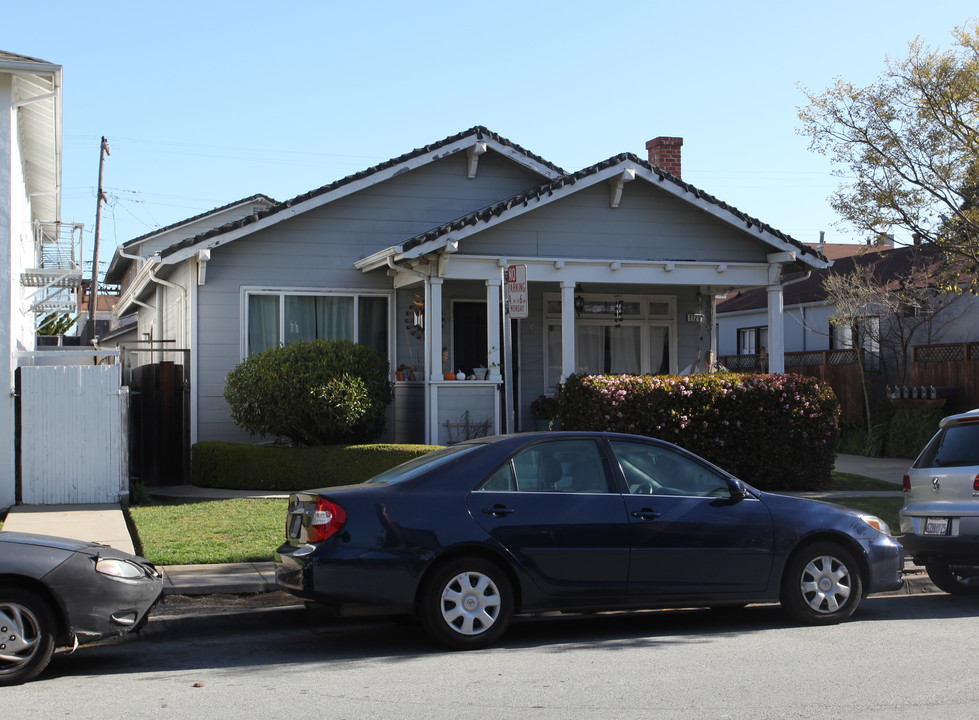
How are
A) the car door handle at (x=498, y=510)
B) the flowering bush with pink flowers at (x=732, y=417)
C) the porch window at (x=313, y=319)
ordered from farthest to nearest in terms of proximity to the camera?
the porch window at (x=313, y=319) < the flowering bush with pink flowers at (x=732, y=417) < the car door handle at (x=498, y=510)

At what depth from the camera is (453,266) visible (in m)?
15.7

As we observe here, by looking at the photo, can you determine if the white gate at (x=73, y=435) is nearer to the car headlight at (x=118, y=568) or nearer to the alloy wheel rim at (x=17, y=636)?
the car headlight at (x=118, y=568)

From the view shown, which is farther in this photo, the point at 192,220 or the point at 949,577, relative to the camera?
the point at 192,220

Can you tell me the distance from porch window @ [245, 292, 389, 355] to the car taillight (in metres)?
9.91

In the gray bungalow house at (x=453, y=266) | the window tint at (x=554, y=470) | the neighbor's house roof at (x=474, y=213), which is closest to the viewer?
the window tint at (x=554, y=470)

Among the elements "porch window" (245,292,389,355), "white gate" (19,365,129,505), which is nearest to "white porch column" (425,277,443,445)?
"porch window" (245,292,389,355)

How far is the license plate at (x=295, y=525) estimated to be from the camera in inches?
279

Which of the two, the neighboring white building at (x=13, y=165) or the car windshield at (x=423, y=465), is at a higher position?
the neighboring white building at (x=13, y=165)

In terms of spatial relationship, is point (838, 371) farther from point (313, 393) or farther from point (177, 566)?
point (177, 566)

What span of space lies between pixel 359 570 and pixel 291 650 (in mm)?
898

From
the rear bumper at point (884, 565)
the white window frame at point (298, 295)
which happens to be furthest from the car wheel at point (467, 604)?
the white window frame at point (298, 295)

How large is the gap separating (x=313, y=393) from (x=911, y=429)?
41.0ft

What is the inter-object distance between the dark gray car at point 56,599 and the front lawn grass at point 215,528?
2.79 m

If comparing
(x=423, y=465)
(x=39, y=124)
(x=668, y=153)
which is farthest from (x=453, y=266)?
(x=423, y=465)
